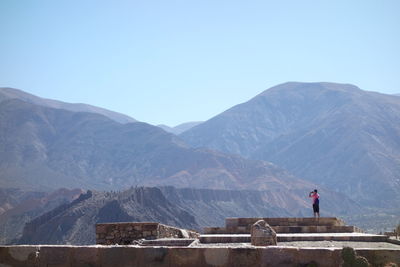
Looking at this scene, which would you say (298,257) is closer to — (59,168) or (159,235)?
(159,235)

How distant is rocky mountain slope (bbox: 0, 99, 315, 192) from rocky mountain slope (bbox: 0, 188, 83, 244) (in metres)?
9.77

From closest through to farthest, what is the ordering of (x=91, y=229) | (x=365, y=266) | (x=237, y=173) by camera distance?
(x=365, y=266) < (x=91, y=229) < (x=237, y=173)

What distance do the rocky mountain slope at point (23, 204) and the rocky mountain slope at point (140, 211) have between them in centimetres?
1304

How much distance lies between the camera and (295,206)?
136 metres

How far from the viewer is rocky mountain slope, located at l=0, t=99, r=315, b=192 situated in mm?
148500

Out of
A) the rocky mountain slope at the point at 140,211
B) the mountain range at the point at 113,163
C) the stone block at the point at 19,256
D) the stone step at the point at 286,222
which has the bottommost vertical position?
the stone block at the point at 19,256

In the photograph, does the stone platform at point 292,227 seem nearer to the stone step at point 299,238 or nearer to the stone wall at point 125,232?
the stone wall at point 125,232

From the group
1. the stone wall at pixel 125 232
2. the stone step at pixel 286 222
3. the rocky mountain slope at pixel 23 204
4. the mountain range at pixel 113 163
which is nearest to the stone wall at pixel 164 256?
the stone wall at pixel 125 232

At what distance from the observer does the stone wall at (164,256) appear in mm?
8711

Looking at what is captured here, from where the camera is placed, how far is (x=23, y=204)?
111625 mm

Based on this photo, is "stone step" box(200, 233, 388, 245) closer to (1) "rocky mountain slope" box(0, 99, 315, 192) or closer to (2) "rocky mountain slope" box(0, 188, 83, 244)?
(2) "rocky mountain slope" box(0, 188, 83, 244)

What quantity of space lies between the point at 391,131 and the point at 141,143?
69517 millimetres

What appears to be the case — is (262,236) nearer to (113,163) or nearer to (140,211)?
(140,211)

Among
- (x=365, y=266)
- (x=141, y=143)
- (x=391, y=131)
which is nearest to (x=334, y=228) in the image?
(x=365, y=266)
